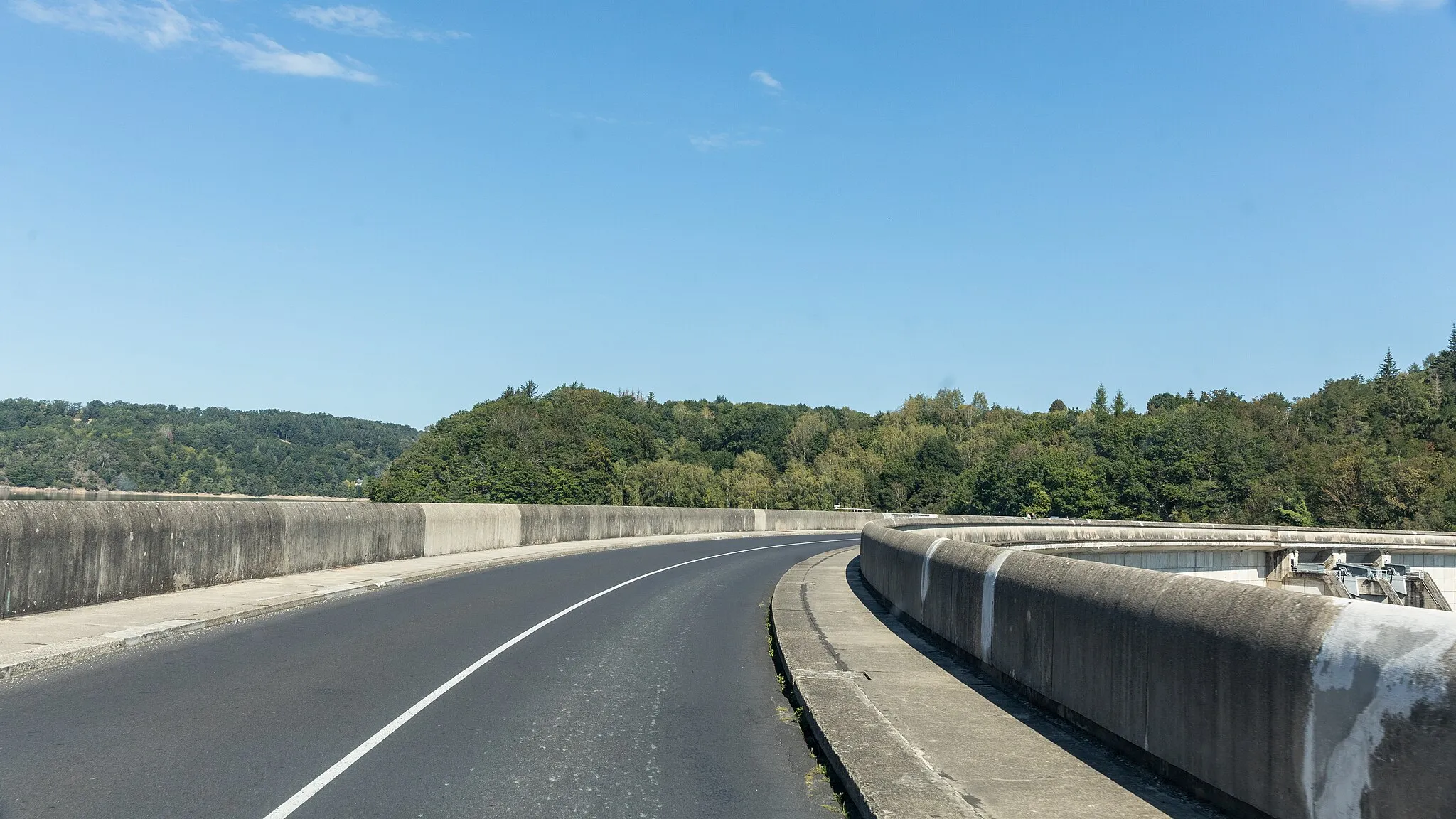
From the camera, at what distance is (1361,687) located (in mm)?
4320

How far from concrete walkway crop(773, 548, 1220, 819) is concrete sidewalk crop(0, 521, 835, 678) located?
22.2 feet

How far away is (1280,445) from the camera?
131750 millimetres

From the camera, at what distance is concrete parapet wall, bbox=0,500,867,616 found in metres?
12.8

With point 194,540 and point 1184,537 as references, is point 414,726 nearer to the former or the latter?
point 194,540

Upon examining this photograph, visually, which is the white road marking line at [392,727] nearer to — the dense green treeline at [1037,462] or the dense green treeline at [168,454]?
the dense green treeline at [168,454]

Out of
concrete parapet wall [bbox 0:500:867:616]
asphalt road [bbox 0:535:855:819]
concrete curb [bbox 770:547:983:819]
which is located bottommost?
asphalt road [bbox 0:535:855:819]

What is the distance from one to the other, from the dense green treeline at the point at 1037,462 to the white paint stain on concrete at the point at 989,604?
9967 cm

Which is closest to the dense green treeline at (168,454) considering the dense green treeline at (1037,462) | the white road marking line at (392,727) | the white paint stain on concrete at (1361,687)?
the dense green treeline at (1037,462)

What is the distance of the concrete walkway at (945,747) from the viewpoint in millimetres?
5766

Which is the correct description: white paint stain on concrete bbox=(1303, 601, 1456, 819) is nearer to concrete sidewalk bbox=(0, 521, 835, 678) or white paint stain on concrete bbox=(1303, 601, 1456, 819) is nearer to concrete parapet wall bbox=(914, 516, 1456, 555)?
concrete sidewalk bbox=(0, 521, 835, 678)

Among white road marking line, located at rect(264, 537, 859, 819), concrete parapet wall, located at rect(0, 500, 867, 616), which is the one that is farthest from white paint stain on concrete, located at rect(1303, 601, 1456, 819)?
concrete parapet wall, located at rect(0, 500, 867, 616)

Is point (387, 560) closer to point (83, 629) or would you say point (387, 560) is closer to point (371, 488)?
point (83, 629)

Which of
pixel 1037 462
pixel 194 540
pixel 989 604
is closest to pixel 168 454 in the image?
pixel 1037 462

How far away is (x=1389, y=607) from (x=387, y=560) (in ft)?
72.2
